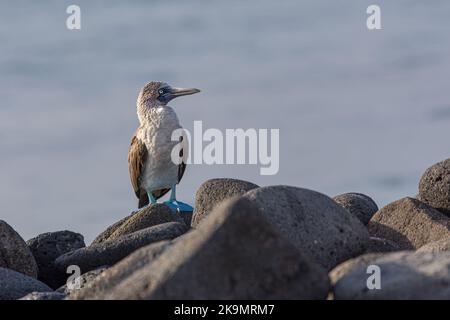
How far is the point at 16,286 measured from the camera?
10.6 m

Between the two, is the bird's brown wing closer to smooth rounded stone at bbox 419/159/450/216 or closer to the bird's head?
the bird's head

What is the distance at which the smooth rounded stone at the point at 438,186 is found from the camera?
14273 mm

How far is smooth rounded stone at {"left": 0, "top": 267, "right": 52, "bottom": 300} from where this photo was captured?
10445 mm

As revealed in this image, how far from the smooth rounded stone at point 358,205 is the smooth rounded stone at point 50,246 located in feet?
13.2

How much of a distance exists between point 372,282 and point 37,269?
6324mm

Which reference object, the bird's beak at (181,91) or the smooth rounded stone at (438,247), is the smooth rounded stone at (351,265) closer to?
the smooth rounded stone at (438,247)

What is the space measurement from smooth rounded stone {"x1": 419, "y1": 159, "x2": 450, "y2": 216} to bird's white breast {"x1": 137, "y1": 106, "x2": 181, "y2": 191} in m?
3.97

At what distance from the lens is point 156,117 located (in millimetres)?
15438

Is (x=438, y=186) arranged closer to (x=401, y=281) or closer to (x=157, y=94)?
(x=157, y=94)

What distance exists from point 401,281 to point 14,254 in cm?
640

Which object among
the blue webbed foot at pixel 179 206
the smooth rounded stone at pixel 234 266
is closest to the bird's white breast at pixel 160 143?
the blue webbed foot at pixel 179 206

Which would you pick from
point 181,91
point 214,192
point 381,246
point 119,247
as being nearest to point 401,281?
point 381,246
